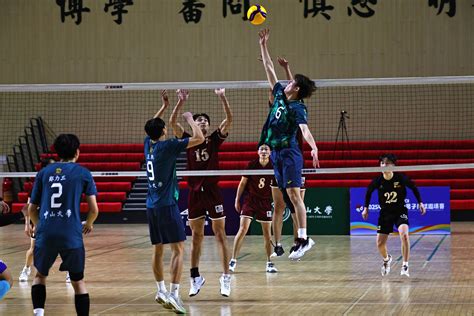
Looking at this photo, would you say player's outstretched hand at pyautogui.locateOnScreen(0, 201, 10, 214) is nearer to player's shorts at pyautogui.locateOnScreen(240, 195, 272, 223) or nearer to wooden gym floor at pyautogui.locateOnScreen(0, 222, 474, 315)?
wooden gym floor at pyautogui.locateOnScreen(0, 222, 474, 315)

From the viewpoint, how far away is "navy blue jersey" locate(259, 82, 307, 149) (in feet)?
32.9

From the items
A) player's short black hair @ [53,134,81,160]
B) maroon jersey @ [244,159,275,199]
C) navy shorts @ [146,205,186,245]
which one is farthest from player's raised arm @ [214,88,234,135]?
maroon jersey @ [244,159,275,199]

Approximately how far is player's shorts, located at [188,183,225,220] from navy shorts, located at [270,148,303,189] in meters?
1.21

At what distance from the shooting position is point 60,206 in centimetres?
793

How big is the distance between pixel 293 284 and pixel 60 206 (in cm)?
526

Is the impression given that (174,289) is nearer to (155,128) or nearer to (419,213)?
(155,128)

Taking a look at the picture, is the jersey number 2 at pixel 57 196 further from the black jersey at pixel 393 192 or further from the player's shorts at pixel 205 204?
the black jersey at pixel 393 192

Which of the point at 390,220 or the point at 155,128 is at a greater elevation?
the point at 155,128

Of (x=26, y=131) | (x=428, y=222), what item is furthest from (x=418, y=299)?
(x=26, y=131)

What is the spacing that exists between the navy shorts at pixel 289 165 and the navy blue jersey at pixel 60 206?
301 centimetres

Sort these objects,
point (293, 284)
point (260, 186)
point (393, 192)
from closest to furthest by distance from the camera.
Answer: point (293, 284) < point (393, 192) < point (260, 186)

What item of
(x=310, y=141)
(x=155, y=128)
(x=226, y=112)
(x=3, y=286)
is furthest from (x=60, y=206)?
(x=226, y=112)

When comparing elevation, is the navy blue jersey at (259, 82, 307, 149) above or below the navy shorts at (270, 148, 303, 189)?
above

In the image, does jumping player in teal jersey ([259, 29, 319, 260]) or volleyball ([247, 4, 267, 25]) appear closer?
jumping player in teal jersey ([259, 29, 319, 260])
